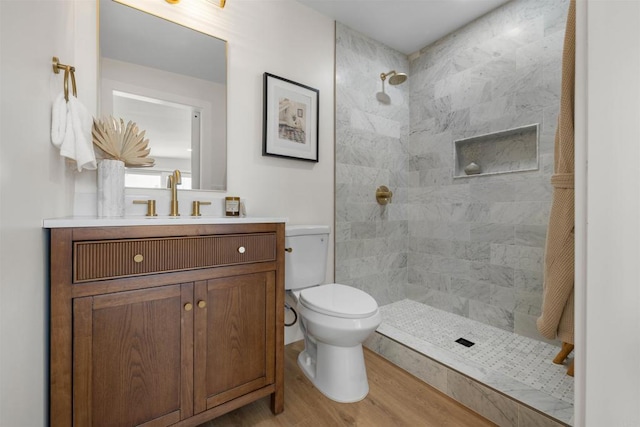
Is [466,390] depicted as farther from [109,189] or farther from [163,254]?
[109,189]

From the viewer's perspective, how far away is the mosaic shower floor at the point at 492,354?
1.34 m

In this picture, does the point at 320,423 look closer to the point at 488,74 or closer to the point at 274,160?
the point at 274,160

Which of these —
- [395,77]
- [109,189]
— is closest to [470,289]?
[395,77]

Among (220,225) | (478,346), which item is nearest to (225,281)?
(220,225)

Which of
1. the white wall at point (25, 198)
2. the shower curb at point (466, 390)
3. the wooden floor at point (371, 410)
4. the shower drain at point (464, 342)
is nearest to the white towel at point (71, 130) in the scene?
the white wall at point (25, 198)

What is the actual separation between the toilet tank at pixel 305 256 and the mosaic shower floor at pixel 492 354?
27.0 inches

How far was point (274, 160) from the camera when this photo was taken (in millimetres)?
1959

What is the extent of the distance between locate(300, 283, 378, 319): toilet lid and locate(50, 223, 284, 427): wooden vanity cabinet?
23 cm

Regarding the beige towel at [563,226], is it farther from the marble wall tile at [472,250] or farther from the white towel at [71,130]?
the white towel at [71,130]

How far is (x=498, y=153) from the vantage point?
7.29ft

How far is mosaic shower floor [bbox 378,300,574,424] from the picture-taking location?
1.34m

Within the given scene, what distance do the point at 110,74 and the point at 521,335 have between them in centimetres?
303

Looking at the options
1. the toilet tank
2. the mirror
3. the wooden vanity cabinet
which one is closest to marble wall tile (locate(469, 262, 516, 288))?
the toilet tank

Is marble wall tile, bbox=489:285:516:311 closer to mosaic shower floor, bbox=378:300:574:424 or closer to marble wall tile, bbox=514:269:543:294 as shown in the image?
marble wall tile, bbox=514:269:543:294
